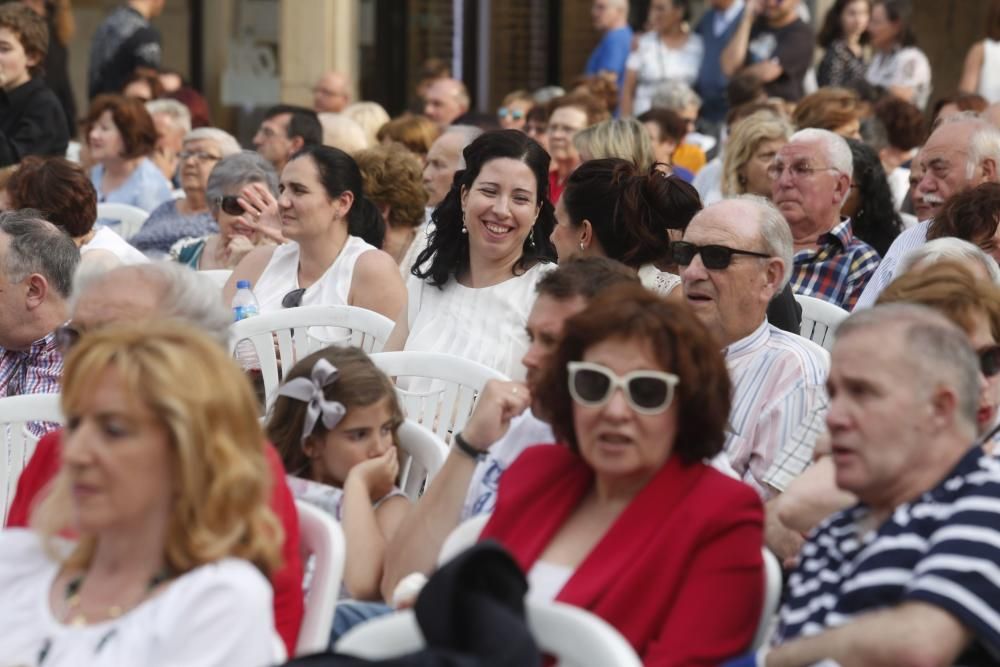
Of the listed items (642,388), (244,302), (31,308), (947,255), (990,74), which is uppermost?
(990,74)

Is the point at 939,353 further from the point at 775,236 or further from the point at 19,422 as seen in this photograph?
the point at 19,422

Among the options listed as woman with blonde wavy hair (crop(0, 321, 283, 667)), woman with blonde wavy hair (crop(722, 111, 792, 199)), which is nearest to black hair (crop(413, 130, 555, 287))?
woman with blonde wavy hair (crop(722, 111, 792, 199))

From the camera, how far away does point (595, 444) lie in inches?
116

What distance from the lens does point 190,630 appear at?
246 centimetres

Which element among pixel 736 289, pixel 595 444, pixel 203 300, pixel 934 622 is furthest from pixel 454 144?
pixel 934 622

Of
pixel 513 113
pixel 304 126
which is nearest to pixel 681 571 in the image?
pixel 304 126

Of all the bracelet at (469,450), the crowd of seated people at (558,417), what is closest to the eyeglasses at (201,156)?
the crowd of seated people at (558,417)

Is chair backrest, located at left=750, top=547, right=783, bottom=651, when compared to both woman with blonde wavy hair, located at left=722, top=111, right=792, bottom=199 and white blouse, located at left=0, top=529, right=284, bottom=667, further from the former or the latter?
woman with blonde wavy hair, located at left=722, top=111, right=792, bottom=199

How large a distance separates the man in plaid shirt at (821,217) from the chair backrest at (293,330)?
167cm

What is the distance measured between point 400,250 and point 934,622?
15.7ft

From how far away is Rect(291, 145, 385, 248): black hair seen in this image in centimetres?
621

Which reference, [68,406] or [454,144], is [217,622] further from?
[454,144]

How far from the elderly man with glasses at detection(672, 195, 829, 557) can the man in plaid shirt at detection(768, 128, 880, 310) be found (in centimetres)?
150

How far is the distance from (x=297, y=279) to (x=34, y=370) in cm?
180
